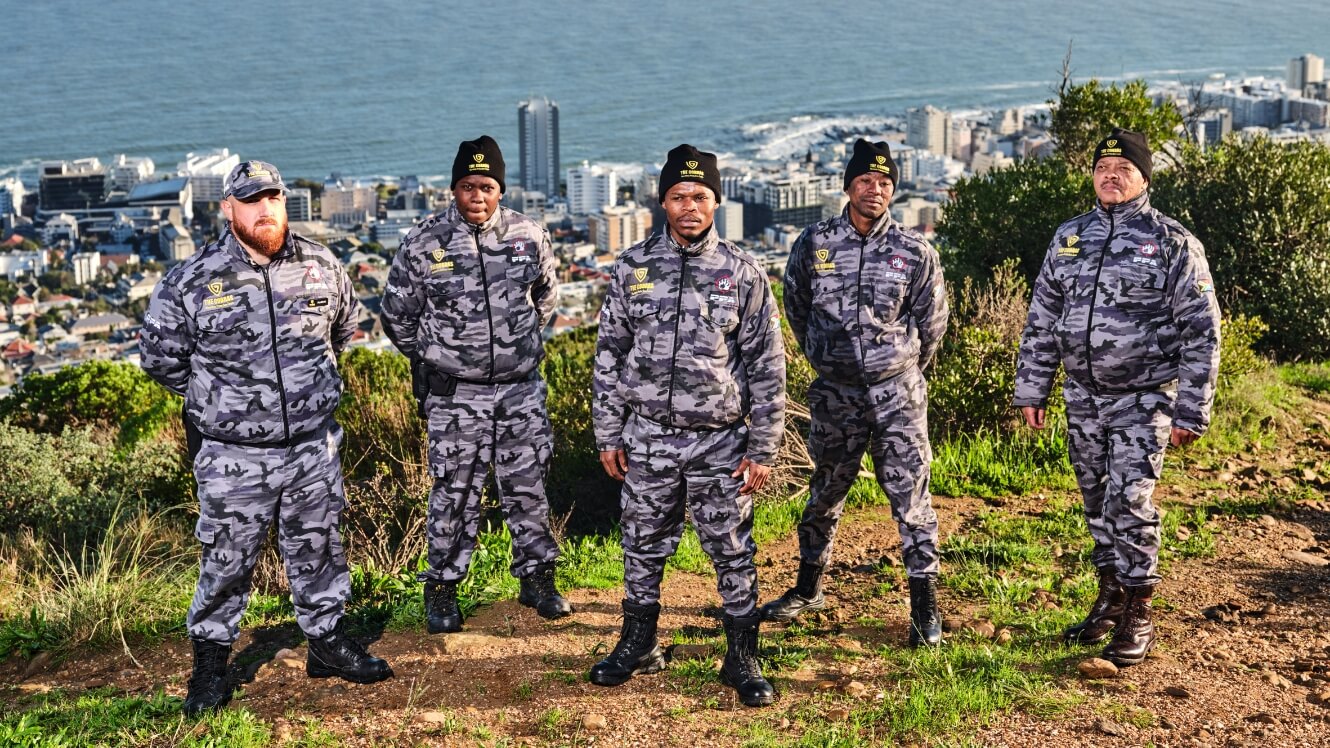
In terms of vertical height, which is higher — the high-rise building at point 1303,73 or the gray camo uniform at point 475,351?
the high-rise building at point 1303,73

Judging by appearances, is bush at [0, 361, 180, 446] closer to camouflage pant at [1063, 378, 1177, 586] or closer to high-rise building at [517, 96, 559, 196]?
camouflage pant at [1063, 378, 1177, 586]

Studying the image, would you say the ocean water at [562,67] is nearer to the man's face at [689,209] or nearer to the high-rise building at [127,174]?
the high-rise building at [127,174]

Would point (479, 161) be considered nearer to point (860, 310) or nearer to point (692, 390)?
point (692, 390)

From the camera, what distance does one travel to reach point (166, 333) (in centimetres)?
454

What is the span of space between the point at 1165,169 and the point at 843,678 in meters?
10.9

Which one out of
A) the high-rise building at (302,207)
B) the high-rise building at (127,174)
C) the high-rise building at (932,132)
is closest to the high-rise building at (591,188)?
the high-rise building at (302,207)

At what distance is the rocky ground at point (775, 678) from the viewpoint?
440 cm

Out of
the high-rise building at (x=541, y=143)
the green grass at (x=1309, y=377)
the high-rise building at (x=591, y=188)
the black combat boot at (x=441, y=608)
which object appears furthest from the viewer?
the high-rise building at (x=541, y=143)

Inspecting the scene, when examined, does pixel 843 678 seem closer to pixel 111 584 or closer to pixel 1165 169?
pixel 111 584

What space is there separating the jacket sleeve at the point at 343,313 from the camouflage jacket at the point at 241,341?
0.39 feet

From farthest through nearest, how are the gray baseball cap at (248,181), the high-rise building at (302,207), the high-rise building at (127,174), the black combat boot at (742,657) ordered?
the high-rise building at (127,174) < the high-rise building at (302,207) < the black combat boot at (742,657) < the gray baseball cap at (248,181)

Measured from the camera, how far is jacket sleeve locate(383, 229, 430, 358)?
5180 millimetres

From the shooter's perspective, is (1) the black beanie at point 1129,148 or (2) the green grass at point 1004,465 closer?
(1) the black beanie at point 1129,148

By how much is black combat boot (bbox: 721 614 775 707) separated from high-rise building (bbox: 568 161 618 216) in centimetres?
8192
